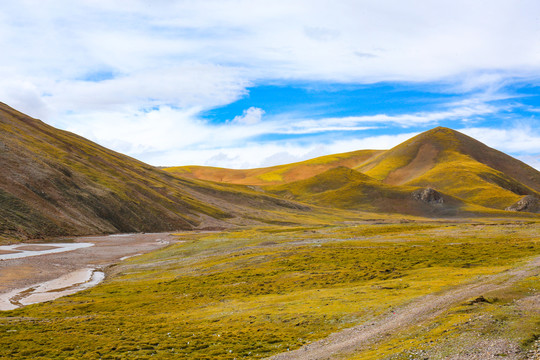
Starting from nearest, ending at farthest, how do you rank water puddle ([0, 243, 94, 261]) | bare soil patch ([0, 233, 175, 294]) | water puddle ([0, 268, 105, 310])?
water puddle ([0, 268, 105, 310]) < bare soil patch ([0, 233, 175, 294]) < water puddle ([0, 243, 94, 261])

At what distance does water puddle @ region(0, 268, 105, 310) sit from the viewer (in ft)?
189

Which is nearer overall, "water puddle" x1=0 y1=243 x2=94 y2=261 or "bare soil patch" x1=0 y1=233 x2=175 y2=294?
"bare soil patch" x1=0 y1=233 x2=175 y2=294

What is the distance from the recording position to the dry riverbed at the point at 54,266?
63.8m

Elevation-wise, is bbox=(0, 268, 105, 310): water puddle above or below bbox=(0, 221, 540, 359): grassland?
below

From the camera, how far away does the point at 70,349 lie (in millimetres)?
35438

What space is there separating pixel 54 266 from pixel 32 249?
106ft

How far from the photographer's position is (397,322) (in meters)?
33.4

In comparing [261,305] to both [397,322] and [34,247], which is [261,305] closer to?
[397,322]

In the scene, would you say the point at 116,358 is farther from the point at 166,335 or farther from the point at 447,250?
the point at 447,250

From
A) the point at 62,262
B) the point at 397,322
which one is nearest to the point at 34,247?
the point at 62,262

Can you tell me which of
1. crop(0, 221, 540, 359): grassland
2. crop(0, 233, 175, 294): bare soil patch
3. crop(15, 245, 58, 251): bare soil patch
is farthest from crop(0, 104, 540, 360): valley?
crop(15, 245, 58, 251): bare soil patch

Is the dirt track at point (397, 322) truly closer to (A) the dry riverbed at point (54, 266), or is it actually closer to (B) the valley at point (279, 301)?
(B) the valley at point (279, 301)

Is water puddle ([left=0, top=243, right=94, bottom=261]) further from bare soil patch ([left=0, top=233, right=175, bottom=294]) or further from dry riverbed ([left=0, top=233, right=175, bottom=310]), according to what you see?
bare soil patch ([left=0, top=233, right=175, bottom=294])

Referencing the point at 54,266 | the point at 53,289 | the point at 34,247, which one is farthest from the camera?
the point at 34,247
